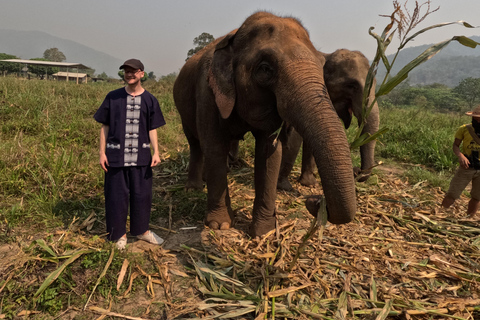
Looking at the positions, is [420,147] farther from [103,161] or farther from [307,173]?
[103,161]

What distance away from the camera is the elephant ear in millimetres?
2846

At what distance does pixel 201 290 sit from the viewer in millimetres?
2451

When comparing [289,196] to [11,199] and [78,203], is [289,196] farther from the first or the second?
[11,199]

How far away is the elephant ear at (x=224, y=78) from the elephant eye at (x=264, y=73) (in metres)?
0.33

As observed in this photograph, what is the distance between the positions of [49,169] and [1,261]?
2.02 metres

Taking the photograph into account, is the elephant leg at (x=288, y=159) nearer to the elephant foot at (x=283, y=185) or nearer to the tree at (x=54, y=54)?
the elephant foot at (x=283, y=185)

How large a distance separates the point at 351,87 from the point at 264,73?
281 centimetres

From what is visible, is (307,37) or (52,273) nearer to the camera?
(52,273)

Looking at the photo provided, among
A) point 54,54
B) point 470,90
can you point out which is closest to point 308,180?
point 470,90

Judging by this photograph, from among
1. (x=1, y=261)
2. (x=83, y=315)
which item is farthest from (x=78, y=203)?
(x=83, y=315)

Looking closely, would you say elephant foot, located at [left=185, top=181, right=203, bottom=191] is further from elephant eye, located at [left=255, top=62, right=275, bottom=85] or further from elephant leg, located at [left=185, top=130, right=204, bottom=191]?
elephant eye, located at [left=255, top=62, right=275, bottom=85]

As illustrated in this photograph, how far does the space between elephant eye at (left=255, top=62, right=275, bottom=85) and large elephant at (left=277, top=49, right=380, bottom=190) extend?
7.11 ft

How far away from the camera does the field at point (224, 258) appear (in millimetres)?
2326

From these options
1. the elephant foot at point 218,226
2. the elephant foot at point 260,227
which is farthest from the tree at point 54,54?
the elephant foot at point 260,227
